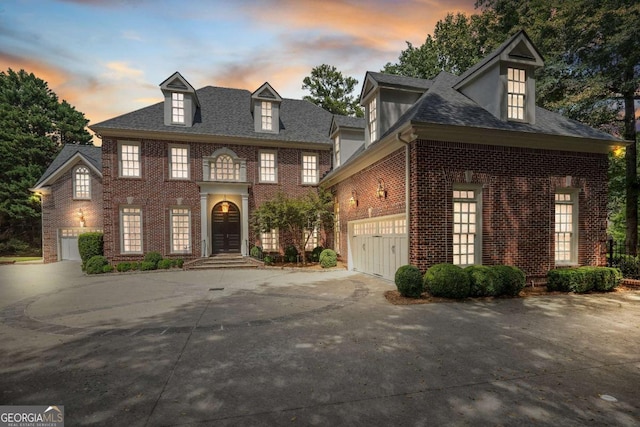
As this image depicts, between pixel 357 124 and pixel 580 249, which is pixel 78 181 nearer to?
pixel 357 124

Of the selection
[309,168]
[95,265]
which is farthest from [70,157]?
[309,168]

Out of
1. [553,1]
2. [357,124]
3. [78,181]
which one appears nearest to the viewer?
[553,1]

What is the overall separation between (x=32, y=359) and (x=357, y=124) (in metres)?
15.8

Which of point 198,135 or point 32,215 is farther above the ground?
point 198,135

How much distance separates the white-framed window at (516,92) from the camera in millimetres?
10688

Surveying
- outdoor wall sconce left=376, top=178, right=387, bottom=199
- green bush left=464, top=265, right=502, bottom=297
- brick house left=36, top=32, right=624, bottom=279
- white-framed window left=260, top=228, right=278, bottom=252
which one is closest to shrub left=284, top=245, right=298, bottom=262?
brick house left=36, top=32, right=624, bottom=279

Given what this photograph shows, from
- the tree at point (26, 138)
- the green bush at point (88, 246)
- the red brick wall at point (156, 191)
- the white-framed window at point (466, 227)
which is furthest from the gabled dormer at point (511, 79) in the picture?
the tree at point (26, 138)

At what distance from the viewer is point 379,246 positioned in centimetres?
1194

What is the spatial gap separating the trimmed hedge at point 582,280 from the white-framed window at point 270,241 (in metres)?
13.2

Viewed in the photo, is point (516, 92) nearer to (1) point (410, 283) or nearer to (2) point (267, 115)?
(1) point (410, 283)

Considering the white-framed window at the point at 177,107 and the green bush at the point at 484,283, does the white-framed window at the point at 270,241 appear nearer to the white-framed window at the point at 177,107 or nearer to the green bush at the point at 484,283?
the white-framed window at the point at 177,107

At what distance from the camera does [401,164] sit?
10031 millimetres

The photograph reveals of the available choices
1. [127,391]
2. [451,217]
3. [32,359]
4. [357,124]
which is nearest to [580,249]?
[451,217]

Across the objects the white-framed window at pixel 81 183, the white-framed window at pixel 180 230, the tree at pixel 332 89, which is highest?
the tree at pixel 332 89
